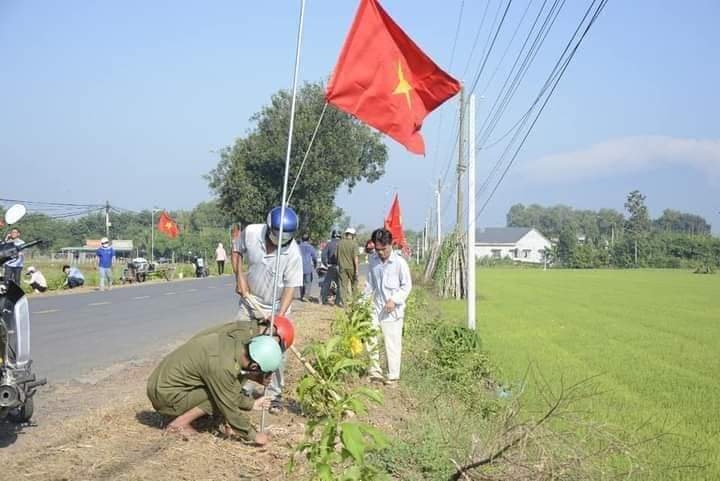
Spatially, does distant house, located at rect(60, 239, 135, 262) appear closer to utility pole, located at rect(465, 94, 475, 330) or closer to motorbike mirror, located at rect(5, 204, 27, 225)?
utility pole, located at rect(465, 94, 475, 330)

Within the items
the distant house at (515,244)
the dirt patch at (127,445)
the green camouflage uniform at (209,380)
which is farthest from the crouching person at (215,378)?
the distant house at (515,244)

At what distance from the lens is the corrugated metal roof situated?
127 metres

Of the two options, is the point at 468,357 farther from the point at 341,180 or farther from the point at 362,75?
the point at 341,180

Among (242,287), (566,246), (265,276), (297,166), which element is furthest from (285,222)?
(566,246)

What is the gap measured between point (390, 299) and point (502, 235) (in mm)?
122817

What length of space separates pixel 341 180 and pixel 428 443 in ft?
112

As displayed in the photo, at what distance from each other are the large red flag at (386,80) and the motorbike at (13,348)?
2.95 meters

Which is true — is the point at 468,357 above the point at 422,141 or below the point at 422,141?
below

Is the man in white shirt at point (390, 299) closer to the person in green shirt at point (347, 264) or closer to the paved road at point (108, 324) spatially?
the paved road at point (108, 324)

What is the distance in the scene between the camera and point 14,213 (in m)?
6.23

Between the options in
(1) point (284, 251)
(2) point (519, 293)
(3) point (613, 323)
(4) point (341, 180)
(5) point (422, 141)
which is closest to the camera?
(1) point (284, 251)

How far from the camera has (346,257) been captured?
58.8 feet

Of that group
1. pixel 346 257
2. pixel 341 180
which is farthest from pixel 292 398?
pixel 341 180

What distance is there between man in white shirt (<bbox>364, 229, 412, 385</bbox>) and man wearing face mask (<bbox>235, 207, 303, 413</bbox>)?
6.00ft
